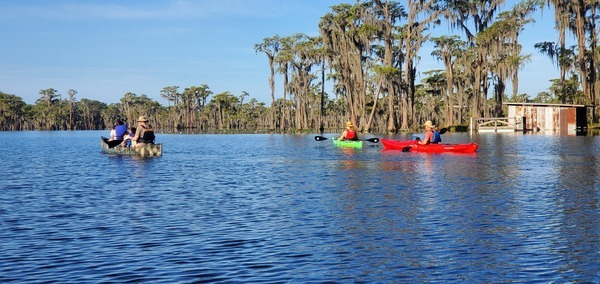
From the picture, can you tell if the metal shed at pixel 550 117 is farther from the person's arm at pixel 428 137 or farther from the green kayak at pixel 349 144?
the person's arm at pixel 428 137

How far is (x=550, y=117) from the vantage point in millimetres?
75562

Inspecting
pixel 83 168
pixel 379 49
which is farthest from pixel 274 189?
pixel 379 49

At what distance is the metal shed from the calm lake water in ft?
167

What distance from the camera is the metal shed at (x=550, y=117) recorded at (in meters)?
72.3

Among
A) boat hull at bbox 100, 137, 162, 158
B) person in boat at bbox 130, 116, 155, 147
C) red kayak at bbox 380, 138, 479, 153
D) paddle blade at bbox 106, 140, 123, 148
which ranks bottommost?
red kayak at bbox 380, 138, 479, 153

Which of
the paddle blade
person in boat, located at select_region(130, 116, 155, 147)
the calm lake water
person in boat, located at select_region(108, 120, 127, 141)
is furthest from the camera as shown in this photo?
person in boat, located at select_region(108, 120, 127, 141)

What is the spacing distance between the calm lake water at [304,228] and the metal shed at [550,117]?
51.0 meters

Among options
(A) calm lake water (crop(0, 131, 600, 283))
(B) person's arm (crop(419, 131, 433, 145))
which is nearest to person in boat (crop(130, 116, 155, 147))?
(A) calm lake water (crop(0, 131, 600, 283))

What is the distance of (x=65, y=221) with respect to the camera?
14055mm

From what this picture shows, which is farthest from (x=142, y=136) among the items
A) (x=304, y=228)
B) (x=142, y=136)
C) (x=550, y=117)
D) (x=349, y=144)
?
(x=550, y=117)

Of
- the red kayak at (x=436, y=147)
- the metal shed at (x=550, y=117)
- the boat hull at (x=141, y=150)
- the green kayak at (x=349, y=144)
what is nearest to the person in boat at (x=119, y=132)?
the boat hull at (x=141, y=150)

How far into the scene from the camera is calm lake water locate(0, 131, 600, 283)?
9516mm

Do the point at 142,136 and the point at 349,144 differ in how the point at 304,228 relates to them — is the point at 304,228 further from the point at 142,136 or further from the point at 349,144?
the point at 349,144

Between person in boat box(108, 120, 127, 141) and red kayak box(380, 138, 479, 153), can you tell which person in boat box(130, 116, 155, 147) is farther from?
red kayak box(380, 138, 479, 153)
